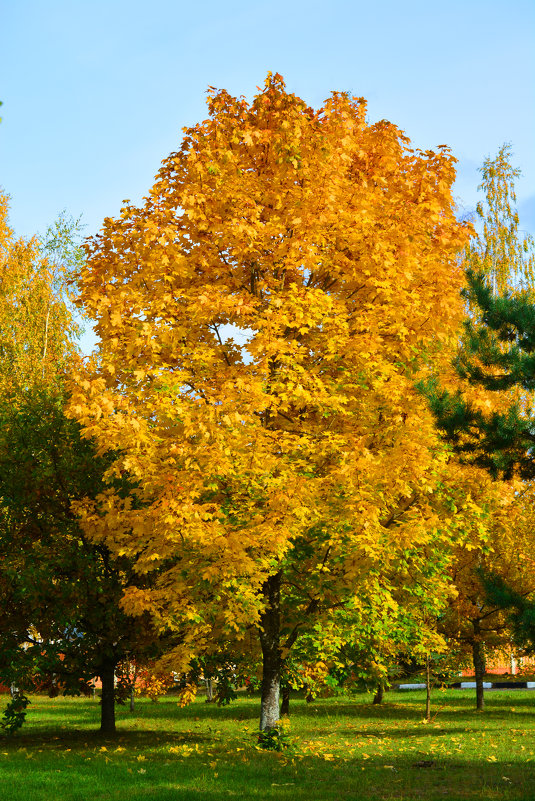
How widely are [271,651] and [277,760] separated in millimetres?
2050

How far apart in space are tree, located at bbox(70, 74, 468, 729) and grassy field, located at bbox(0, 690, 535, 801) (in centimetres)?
173

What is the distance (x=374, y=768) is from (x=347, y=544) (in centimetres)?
345

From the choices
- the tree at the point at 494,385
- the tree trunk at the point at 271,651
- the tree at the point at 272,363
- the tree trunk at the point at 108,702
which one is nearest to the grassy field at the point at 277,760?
the tree trunk at the point at 108,702

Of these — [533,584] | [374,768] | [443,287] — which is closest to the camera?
[374,768]

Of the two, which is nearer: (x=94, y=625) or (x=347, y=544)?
(x=347, y=544)

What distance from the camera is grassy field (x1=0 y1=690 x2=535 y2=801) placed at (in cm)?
994

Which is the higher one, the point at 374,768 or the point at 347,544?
the point at 347,544

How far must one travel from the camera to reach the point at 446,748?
572 inches

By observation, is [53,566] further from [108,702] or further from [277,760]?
[277,760]

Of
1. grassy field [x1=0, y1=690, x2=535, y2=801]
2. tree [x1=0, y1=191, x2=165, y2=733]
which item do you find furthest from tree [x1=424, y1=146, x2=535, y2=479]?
tree [x1=0, y1=191, x2=165, y2=733]

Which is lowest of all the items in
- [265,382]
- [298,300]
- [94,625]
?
[94,625]

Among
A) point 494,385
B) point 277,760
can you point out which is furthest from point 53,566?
point 494,385

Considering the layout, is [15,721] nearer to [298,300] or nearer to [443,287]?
[298,300]

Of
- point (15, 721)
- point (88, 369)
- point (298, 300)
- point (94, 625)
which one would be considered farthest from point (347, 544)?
point (15, 721)
